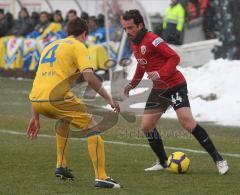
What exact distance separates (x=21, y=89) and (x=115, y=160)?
11894 millimetres

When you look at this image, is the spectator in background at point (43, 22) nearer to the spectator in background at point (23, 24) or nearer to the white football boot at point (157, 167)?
the spectator in background at point (23, 24)

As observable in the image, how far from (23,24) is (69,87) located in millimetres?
18037

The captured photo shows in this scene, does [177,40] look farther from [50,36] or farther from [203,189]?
[203,189]

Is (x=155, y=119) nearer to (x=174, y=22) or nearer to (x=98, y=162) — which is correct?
(x=98, y=162)

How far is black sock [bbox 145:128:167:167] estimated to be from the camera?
11.5 metres

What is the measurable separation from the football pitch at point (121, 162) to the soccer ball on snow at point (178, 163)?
10 centimetres

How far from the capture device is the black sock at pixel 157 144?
11516mm

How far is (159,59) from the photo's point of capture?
11.2 metres

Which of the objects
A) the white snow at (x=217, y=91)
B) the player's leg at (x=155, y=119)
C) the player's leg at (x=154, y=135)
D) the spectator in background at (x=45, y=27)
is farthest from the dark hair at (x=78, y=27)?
the spectator in background at (x=45, y=27)

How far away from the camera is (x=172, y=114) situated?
17641 millimetres

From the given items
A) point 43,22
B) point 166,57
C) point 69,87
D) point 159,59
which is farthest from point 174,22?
point 69,87

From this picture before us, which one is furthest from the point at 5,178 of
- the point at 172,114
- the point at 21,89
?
the point at 21,89

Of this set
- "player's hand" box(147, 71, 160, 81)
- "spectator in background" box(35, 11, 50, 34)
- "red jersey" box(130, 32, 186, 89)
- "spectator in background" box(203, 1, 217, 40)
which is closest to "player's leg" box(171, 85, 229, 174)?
"red jersey" box(130, 32, 186, 89)

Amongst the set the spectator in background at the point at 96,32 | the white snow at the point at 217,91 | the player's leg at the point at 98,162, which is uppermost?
the player's leg at the point at 98,162
